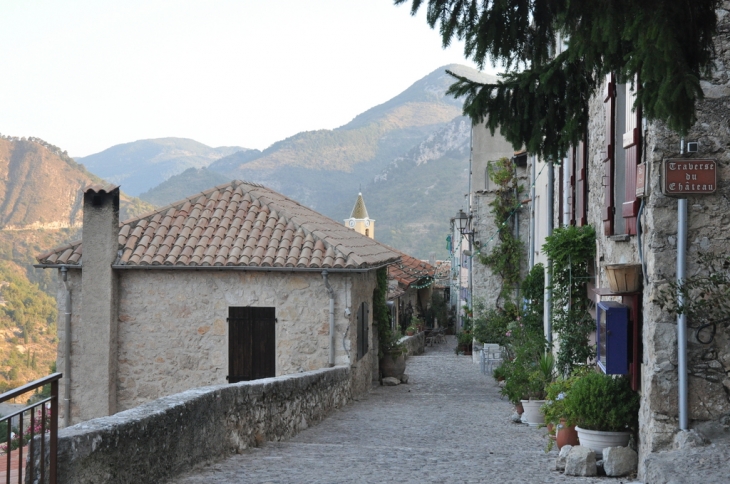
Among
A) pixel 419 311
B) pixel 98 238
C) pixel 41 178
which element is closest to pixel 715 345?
pixel 98 238

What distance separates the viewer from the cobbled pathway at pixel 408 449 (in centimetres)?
628

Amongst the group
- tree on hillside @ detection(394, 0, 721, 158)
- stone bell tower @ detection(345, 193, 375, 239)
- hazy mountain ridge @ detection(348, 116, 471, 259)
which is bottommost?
tree on hillside @ detection(394, 0, 721, 158)

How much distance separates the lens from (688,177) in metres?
5.66

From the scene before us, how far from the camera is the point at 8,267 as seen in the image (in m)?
55.2

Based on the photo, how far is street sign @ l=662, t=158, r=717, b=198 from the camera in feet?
18.5

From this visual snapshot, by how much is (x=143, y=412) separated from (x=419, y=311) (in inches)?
1370

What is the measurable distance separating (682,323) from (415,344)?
73.1ft

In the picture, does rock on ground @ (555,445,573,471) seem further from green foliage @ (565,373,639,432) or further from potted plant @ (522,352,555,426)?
potted plant @ (522,352,555,426)

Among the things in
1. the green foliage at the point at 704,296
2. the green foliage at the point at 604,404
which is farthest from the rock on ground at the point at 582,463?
the green foliage at the point at 704,296

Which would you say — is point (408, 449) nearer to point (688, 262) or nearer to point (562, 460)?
point (562, 460)

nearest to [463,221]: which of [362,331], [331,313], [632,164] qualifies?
[362,331]

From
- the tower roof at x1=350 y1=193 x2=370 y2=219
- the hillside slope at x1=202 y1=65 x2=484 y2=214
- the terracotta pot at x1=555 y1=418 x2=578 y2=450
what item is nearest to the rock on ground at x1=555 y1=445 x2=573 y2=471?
the terracotta pot at x1=555 y1=418 x2=578 y2=450

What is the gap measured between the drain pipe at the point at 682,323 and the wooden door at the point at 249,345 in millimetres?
8396

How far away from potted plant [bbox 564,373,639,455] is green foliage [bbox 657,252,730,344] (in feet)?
3.67
